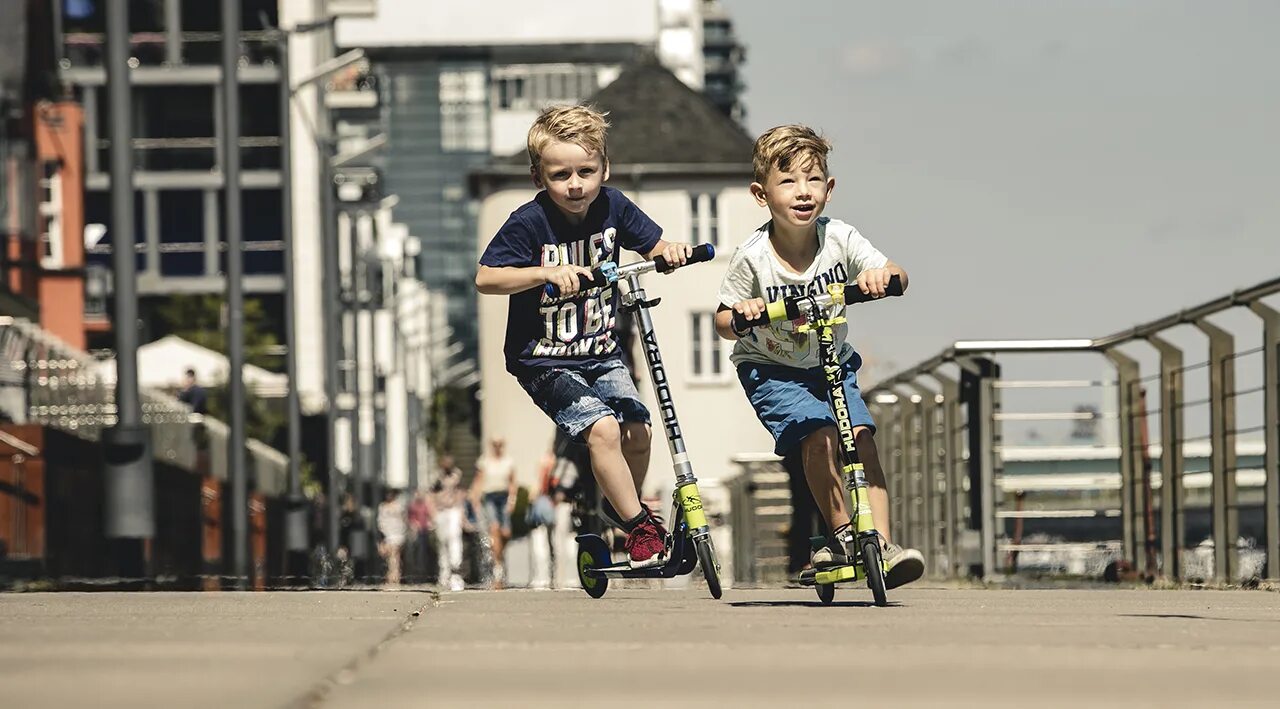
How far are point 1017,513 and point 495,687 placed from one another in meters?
9.34

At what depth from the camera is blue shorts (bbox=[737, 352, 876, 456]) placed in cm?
853

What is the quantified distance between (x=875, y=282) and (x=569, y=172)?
1.17m

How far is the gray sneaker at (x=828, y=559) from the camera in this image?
8.30m

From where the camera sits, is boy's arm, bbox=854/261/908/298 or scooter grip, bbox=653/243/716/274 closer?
boy's arm, bbox=854/261/908/298

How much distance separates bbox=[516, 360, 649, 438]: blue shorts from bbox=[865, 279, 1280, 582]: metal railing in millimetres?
3281

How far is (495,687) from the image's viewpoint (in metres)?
4.89

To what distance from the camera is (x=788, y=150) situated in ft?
27.9

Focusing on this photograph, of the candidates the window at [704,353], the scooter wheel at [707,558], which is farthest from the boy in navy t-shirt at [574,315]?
the window at [704,353]

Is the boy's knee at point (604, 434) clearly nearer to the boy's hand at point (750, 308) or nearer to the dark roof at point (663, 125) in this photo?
the boy's hand at point (750, 308)

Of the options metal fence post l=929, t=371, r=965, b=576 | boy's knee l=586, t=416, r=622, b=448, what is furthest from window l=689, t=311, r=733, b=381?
boy's knee l=586, t=416, r=622, b=448

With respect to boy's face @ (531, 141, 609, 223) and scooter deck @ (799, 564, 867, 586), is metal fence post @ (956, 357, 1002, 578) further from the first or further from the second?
boy's face @ (531, 141, 609, 223)

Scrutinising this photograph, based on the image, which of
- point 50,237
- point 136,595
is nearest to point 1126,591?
point 136,595

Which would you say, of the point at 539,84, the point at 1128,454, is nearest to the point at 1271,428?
the point at 1128,454

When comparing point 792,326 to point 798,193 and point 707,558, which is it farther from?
point 707,558
